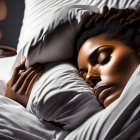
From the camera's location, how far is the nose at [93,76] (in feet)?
2.76

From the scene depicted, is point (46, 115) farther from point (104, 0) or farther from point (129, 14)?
point (104, 0)

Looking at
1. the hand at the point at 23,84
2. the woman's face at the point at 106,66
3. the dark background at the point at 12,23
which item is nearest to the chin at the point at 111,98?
the woman's face at the point at 106,66

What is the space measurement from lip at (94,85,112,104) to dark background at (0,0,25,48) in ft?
4.61

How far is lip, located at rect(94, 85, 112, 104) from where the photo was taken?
0.78 m

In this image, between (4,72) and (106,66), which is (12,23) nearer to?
(4,72)

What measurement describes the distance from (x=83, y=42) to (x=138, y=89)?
1.19ft

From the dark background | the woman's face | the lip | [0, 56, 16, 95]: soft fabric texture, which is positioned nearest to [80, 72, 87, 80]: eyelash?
the woman's face

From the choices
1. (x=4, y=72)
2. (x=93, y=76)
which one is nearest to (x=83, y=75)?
(x=93, y=76)

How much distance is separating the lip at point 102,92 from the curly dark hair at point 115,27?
144mm

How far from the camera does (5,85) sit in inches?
46.2

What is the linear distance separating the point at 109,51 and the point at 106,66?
5 centimetres

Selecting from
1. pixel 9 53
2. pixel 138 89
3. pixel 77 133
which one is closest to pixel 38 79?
pixel 77 133

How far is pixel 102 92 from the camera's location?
79 centimetres

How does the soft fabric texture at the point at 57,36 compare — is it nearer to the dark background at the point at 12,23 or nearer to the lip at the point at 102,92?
the lip at the point at 102,92
